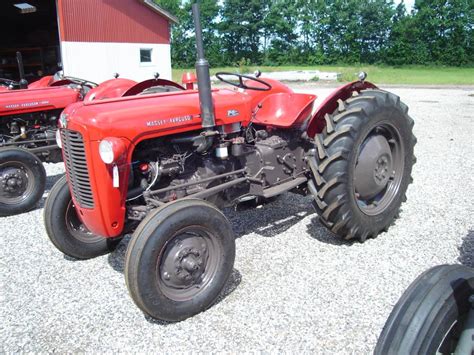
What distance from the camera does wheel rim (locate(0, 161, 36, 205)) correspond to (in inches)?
193

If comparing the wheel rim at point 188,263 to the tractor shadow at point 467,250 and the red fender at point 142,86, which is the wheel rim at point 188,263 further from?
the red fender at point 142,86

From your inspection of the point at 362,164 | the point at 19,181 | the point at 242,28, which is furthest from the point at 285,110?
the point at 242,28

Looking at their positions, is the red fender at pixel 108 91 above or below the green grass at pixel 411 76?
above

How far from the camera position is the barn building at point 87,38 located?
14.9 meters

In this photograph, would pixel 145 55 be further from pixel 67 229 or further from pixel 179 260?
pixel 179 260

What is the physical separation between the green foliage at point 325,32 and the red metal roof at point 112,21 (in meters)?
27.7

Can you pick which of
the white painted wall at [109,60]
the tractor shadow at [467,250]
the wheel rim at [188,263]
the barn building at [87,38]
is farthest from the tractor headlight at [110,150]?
the barn building at [87,38]

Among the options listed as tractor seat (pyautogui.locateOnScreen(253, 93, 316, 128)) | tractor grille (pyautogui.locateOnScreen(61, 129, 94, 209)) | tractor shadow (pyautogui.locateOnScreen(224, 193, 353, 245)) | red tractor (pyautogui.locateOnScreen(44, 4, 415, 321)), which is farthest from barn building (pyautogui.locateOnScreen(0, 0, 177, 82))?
tractor grille (pyautogui.locateOnScreen(61, 129, 94, 209))

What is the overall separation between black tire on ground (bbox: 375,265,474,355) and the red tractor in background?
3.78 meters

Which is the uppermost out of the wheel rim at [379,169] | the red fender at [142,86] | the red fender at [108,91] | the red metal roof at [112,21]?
the red metal roof at [112,21]

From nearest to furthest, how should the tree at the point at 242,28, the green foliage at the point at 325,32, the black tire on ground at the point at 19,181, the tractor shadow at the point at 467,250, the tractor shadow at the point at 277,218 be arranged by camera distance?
the tractor shadow at the point at 467,250 → the tractor shadow at the point at 277,218 → the black tire on ground at the point at 19,181 → the green foliage at the point at 325,32 → the tree at the point at 242,28

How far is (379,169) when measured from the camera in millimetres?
3857

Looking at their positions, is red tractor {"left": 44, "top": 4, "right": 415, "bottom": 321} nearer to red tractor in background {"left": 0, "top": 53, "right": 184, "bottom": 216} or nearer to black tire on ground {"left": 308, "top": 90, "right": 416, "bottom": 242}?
black tire on ground {"left": 308, "top": 90, "right": 416, "bottom": 242}

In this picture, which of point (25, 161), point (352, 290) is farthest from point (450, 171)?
point (25, 161)
